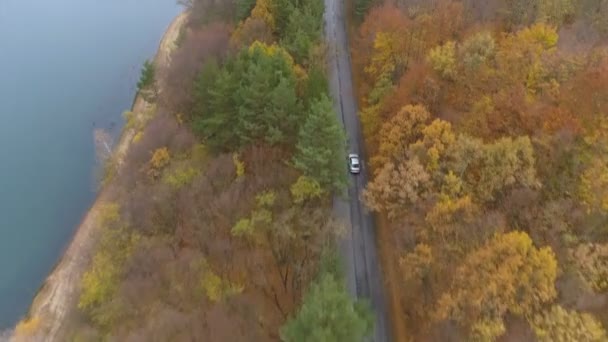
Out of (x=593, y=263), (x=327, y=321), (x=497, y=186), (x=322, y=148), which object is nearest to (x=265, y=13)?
(x=322, y=148)

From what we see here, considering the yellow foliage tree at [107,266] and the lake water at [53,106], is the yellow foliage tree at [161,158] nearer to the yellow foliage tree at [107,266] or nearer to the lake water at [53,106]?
the yellow foliage tree at [107,266]

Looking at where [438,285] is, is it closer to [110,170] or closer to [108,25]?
[110,170]

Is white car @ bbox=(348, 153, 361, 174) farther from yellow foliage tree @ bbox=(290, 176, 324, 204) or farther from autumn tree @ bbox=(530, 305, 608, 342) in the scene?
autumn tree @ bbox=(530, 305, 608, 342)

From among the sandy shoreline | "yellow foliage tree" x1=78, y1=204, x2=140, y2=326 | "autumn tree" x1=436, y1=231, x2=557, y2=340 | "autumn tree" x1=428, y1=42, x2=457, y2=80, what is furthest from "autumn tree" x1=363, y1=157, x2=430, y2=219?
the sandy shoreline

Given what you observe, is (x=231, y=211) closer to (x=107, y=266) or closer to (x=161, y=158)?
(x=107, y=266)

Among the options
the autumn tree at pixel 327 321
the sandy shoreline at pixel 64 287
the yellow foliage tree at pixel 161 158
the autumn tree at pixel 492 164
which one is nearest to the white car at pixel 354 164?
A: the autumn tree at pixel 492 164

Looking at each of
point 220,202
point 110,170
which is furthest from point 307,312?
point 110,170
